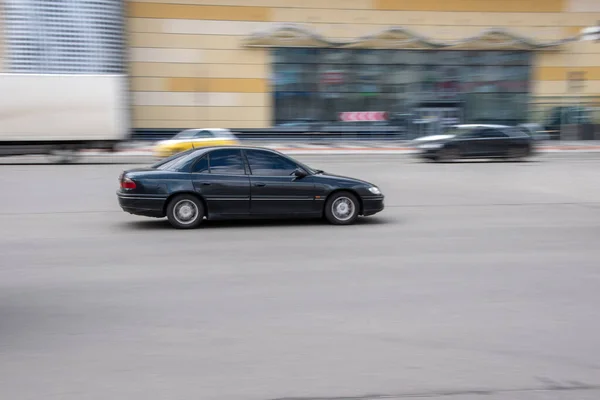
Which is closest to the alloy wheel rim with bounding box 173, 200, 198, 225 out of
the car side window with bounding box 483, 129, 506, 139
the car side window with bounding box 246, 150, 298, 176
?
the car side window with bounding box 246, 150, 298, 176

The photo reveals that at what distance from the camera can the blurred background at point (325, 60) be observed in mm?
38406

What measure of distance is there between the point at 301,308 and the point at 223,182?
490 cm

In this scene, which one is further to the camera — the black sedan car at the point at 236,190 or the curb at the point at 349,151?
the curb at the point at 349,151

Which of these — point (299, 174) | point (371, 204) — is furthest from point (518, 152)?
point (299, 174)

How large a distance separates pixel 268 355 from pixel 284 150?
29.8 m

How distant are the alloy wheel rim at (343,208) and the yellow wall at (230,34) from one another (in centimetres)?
3078

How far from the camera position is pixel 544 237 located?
10.7 m

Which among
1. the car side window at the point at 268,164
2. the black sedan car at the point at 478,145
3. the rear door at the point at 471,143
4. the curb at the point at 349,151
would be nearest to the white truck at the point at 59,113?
the curb at the point at 349,151

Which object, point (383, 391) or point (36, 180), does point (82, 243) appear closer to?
point (383, 391)

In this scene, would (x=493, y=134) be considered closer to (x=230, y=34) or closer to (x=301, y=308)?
(x=230, y=34)

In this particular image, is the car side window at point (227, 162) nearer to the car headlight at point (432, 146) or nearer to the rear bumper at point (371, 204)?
the rear bumper at point (371, 204)

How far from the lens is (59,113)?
82.8 ft

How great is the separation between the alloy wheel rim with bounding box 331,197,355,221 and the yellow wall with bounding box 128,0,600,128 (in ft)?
101

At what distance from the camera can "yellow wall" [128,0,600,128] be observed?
40781 mm
